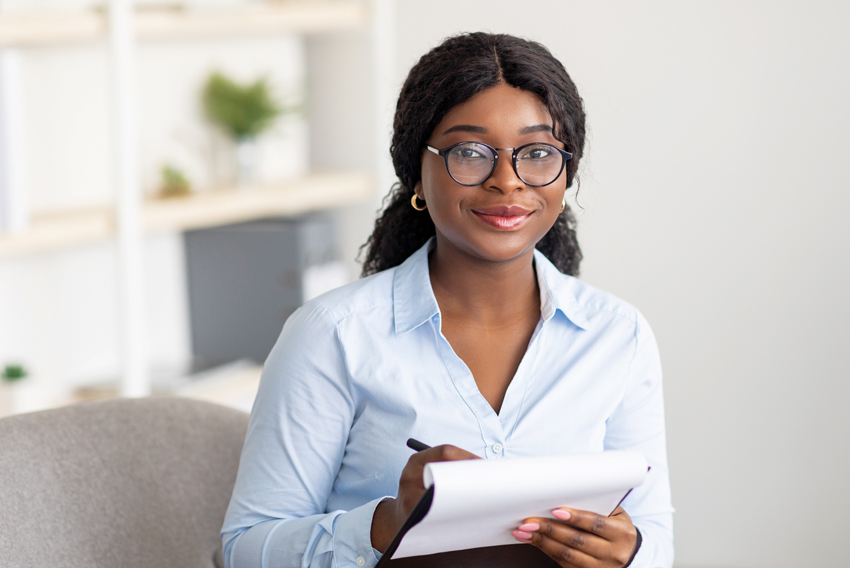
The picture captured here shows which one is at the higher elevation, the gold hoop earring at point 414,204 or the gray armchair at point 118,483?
the gold hoop earring at point 414,204

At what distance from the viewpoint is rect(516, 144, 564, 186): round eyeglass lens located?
115 cm

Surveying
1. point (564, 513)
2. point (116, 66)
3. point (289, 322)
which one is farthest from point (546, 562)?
point (116, 66)

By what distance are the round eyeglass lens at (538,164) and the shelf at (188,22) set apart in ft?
4.31

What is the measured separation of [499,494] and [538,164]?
48cm

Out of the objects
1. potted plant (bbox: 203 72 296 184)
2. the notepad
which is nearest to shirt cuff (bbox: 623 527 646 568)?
the notepad

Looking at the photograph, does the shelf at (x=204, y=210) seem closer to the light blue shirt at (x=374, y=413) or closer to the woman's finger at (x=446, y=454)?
the light blue shirt at (x=374, y=413)

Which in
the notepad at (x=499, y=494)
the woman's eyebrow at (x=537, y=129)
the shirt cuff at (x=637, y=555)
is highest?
the woman's eyebrow at (x=537, y=129)

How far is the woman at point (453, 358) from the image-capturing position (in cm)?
115

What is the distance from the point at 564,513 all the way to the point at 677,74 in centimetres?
193

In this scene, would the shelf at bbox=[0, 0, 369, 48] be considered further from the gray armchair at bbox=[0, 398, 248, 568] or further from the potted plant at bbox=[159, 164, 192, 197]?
the gray armchair at bbox=[0, 398, 248, 568]

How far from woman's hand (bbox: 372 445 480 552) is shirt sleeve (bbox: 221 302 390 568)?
90 millimetres

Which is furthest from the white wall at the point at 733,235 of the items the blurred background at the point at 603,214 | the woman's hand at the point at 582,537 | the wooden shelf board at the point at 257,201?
the woman's hand at the point at 582,537

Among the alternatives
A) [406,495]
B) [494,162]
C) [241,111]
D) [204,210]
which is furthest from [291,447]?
[241,111]

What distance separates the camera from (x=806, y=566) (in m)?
2.55
